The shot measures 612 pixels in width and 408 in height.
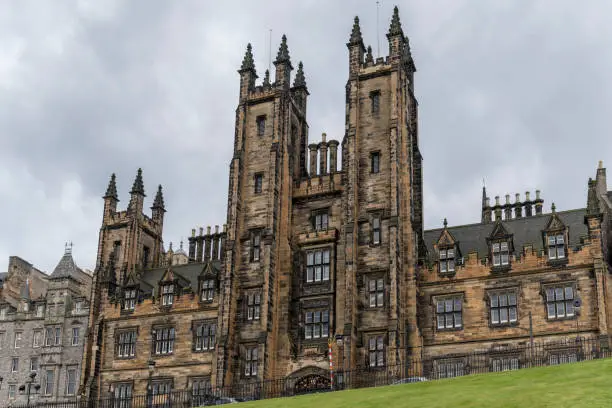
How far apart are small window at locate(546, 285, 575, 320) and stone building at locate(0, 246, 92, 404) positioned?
37.2 meters

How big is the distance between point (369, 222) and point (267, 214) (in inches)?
294

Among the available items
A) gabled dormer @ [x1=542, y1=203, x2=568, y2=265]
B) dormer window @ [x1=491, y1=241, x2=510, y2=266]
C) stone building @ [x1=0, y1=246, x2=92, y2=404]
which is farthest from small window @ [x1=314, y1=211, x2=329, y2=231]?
stone building @ [x1=0, y1=246, x2=92, y2=404]

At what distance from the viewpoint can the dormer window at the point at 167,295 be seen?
64.2 metres

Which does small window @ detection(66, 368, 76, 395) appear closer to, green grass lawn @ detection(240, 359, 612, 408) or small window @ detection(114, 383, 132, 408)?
small window @ detection(114, 383, 132, 408)

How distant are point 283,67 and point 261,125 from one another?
4619mm

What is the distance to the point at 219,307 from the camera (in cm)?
5881

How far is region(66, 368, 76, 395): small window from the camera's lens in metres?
67.8

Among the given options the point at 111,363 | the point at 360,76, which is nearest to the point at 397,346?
the point at 360,76

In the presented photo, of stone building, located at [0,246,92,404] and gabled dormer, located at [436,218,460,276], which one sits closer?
gabled dormer, located at [436,218,460,276]

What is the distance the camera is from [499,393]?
111 feet

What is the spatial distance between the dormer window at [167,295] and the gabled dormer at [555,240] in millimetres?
27629

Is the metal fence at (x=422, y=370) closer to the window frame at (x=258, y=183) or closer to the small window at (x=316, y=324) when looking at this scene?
the small window at (x=316, y=324)

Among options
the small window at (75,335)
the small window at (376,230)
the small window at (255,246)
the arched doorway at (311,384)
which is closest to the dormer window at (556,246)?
the small window at (376,230)

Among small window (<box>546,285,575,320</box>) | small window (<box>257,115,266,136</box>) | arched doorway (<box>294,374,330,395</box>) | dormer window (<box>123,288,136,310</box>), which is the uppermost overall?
small window (<box>257,115,266,136</box>)
